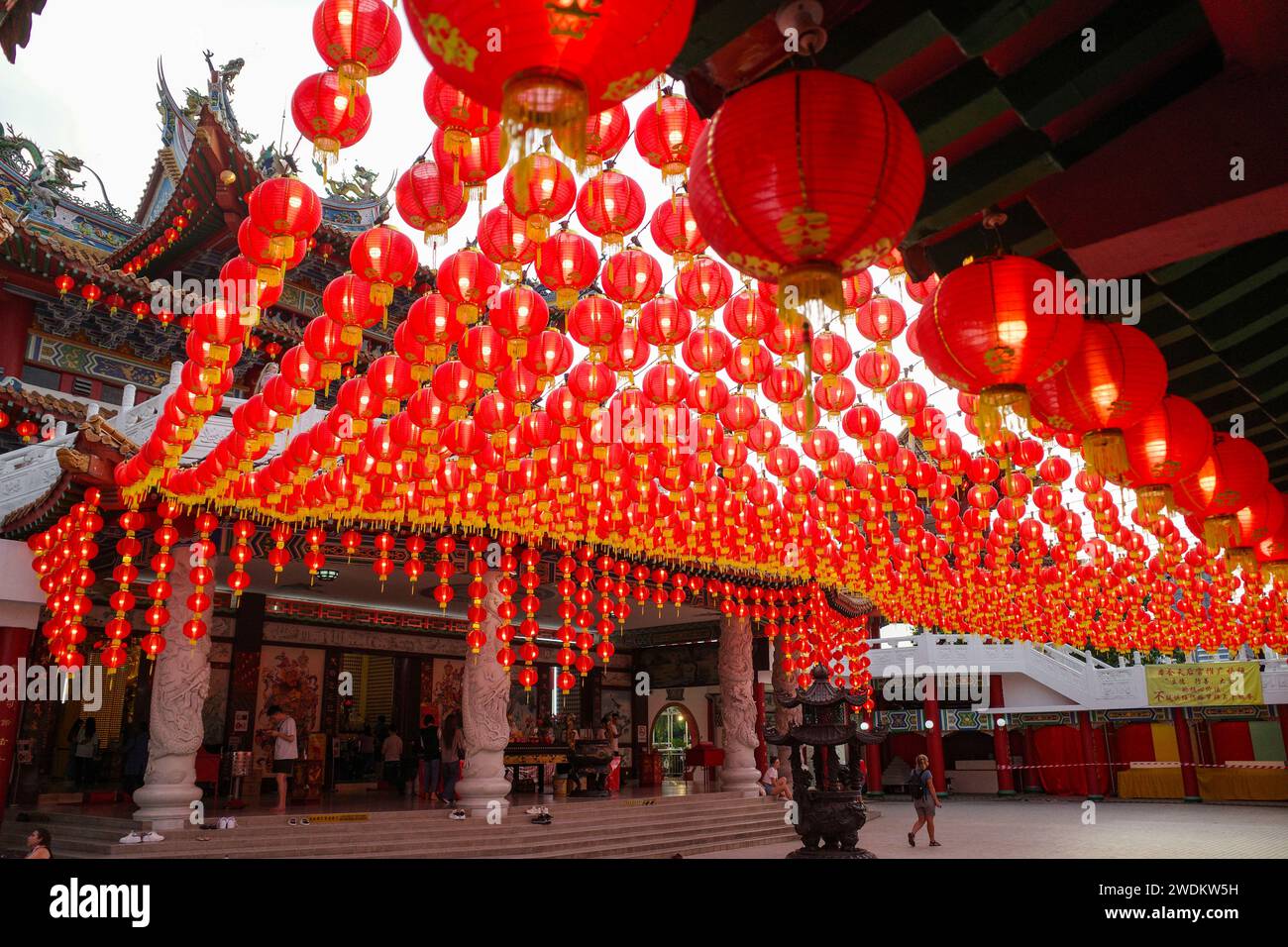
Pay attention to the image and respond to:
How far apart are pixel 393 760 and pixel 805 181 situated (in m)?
15.3

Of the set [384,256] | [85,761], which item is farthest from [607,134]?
[85,761]

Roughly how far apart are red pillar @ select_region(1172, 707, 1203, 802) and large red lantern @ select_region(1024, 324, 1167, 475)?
2180cm

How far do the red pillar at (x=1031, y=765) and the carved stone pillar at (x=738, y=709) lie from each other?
11.8 metres

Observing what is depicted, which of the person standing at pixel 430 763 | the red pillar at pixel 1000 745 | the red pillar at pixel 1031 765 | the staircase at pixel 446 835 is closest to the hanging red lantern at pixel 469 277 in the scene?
the staircase at pixel 446 835

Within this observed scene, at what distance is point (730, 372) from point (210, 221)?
10.3 m

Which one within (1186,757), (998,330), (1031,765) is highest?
(998,330)

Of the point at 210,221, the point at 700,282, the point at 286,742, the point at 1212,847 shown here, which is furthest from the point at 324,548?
the point at 1212,847

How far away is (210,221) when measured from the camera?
1291 centimetres

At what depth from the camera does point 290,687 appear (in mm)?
16016

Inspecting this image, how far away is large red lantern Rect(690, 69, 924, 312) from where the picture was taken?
2295 millimetres

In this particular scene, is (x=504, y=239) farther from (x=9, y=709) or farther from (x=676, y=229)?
(x=9, y=709)

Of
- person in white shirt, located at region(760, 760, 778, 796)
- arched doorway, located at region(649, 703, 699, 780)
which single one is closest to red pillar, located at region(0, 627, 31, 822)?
person in white shirt, located at region(760, 760, 778, 796)

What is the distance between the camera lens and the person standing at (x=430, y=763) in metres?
13.1

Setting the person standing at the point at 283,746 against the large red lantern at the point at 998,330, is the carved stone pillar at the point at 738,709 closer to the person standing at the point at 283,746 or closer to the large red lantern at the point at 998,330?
the person standing at the point at 283,746
